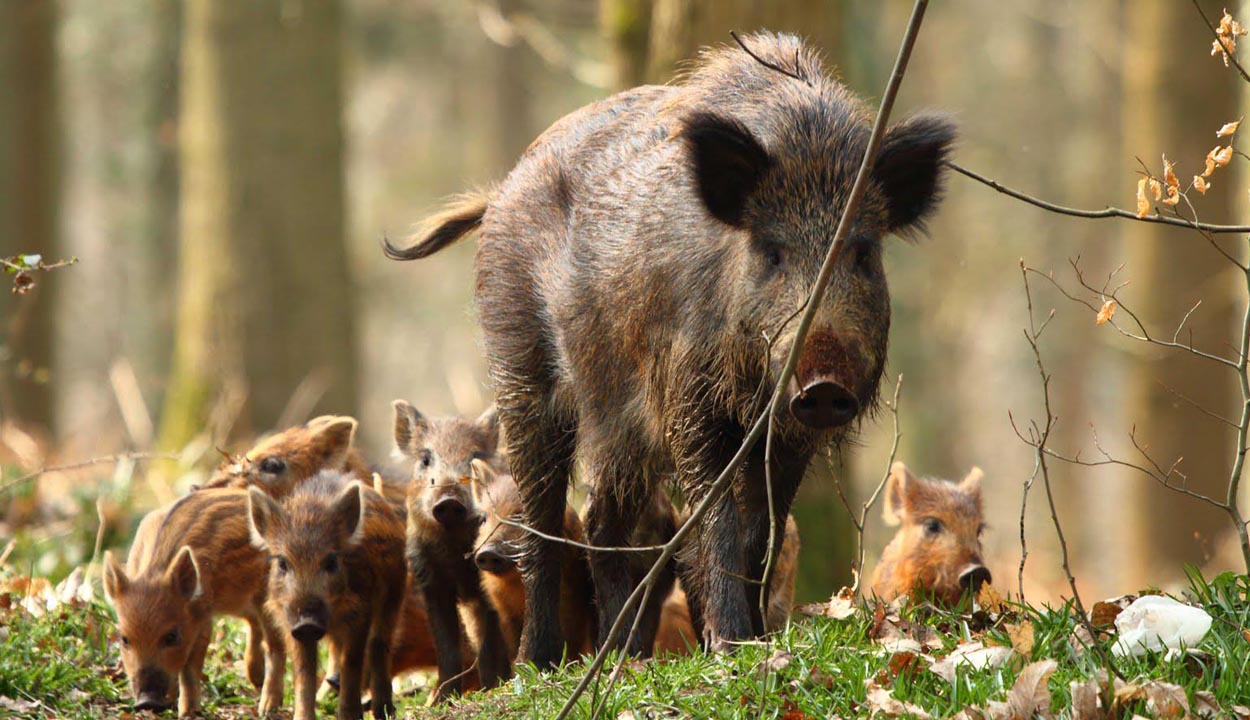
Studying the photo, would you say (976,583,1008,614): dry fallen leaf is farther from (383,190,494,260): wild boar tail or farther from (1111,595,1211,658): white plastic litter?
(383,190,494,260): wild boar tail

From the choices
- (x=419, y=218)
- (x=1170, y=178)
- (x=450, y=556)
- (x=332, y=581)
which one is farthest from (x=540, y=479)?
(x=419, y=218)

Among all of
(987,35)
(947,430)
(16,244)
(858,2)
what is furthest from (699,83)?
(987,35)

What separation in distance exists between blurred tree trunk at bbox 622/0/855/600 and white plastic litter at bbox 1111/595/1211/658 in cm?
360

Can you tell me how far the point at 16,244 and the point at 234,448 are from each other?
551 centimetres

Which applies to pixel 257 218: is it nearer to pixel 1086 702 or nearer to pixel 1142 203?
pixel 1142 203

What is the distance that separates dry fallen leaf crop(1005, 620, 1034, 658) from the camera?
4719 mm

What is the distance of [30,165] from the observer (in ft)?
51.6

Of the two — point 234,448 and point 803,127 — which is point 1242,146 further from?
point 803,127

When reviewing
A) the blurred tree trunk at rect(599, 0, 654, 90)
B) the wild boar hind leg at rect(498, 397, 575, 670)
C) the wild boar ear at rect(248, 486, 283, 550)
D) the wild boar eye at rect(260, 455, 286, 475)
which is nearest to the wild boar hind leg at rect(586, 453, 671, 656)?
the wild boar hind leg at rect(498, 397, 575, 670)

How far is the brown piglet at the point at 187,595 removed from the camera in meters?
6.16

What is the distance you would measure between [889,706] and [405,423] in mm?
3874

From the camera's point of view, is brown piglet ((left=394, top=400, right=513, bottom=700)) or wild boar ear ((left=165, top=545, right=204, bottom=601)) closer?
wild boar ear ((left=165, top=545, right=204, bottom=601))

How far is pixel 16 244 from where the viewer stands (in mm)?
15406

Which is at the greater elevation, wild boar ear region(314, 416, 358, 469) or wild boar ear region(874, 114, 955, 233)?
wild boar ear region(874, 114, 955, 233)
